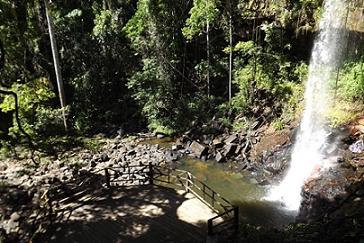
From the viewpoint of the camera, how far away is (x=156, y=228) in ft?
31.0

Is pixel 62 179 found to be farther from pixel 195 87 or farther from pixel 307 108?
pixel 307 108

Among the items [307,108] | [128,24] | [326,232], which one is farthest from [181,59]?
[326,232]

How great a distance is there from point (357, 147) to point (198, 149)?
7104mm

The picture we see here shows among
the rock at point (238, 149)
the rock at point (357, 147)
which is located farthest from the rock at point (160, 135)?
the rock at point (357, 147)

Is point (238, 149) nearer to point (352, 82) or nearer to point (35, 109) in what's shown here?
point (352, 82)

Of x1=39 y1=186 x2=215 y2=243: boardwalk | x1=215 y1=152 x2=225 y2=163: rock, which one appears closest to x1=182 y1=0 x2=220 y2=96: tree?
x1=215 y1=152 x2=225 y2=163: rock

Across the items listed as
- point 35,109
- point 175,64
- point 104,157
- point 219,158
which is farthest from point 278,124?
point 35,109

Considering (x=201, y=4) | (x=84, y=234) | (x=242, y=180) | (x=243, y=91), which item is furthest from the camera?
(x=243, y=91)

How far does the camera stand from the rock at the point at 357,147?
47.5 feet

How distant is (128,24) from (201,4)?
4688 mm

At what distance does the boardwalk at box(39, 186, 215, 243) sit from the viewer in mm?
9195

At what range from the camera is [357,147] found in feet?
48.0

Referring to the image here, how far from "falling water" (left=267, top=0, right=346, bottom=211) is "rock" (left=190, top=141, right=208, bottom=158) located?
13.6ft

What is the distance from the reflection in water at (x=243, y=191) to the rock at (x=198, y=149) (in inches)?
16.6
